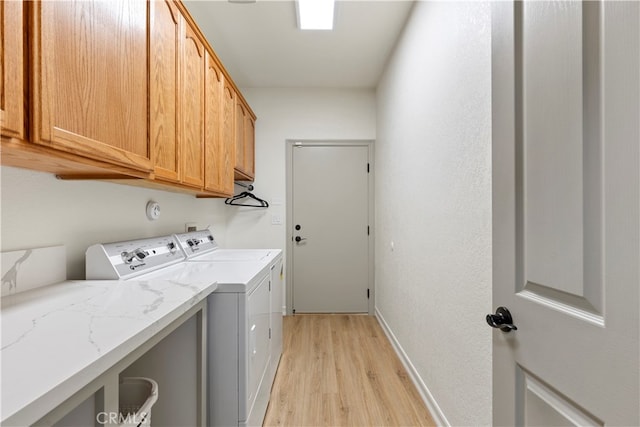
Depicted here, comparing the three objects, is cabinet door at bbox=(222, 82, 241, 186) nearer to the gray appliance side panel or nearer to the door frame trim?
the door frame trim

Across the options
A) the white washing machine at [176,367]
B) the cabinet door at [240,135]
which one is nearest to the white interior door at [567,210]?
the white washing machine at [176,367]

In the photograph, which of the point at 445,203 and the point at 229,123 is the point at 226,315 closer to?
the point at 445,203

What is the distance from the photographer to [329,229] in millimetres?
3551

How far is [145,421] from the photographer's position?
84 centimetres

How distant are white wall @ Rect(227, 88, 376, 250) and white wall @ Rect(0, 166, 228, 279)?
1401 millimetres

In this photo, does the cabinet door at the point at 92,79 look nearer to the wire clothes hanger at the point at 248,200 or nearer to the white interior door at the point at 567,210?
the white interior door at the point at 567,210

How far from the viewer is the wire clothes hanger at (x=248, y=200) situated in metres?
3.41

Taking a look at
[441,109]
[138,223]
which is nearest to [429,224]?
[441,109]

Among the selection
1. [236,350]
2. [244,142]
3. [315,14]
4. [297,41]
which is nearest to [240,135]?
[244,142]

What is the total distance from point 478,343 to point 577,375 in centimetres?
68

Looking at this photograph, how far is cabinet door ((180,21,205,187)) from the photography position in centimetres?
163

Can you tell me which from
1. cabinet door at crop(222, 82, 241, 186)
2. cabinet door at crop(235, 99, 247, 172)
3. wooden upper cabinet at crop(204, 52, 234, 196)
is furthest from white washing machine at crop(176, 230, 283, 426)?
cabinet door at crop(235, 99, 247, 172)

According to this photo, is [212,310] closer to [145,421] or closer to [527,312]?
[145,421]

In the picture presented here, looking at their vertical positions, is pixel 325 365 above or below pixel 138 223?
below
